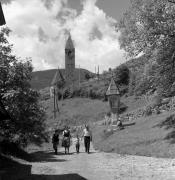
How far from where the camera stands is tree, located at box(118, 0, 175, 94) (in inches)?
863

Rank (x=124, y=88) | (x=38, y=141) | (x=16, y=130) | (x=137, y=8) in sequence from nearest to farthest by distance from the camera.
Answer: (x=16, y=130)
(x=137, y=8)
(x=38, y=141)
(x=124, y=88)

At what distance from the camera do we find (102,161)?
16.3 meters

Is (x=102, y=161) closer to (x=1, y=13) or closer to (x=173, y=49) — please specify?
(x=1, y=13)

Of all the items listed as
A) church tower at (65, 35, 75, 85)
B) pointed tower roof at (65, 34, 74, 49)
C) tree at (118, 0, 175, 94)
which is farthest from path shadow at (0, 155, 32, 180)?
pointed tower roof at (65, 34, 74, 49)

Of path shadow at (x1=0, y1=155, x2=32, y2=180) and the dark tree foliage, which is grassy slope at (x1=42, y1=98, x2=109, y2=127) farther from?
path shadow at (x1=0, y1=155, x2=32, y2=180)

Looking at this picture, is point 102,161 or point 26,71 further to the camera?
point 26,71

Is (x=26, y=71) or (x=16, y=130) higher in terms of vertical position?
(x=26, y=71)

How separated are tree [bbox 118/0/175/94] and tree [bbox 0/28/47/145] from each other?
22.6ft

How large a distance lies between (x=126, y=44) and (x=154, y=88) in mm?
3406

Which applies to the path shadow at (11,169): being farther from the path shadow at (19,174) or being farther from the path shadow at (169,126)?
the path shadow at (169,126)

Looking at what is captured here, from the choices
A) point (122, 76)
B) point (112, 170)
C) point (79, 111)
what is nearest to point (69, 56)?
point (122, 76)

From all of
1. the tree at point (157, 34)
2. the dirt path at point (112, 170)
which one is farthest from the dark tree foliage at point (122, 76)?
the dirt path at point (112, 170)

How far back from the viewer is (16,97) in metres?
20.3

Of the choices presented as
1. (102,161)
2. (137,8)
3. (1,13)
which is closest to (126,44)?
(137,8)
